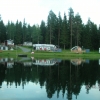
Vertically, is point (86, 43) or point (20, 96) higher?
point (86, 43)

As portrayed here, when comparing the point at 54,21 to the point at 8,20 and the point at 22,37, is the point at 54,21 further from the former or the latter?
the point at 8,20

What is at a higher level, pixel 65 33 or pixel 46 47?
pixel 65 33

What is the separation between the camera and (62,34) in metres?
91.7

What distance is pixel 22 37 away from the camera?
12456 centimetres

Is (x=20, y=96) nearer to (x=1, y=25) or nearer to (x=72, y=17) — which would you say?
(x=72, y=17)

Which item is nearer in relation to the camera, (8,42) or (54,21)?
(54,21)


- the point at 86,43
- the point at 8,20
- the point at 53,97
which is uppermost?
the point at 8,20

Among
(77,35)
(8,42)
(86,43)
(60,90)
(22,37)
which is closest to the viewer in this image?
(60,90)

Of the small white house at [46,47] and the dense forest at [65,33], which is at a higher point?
the dense forest at [65,33]

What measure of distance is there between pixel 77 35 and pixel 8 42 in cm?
3986

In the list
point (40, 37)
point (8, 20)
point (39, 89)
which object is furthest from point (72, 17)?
point (39, 89)

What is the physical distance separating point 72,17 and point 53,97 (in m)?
77.0

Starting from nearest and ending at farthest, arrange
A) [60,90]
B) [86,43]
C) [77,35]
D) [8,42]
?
[60,90]
[77,35]
[86,43]
[8,42]

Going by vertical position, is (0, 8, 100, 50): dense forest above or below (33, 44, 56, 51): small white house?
above
